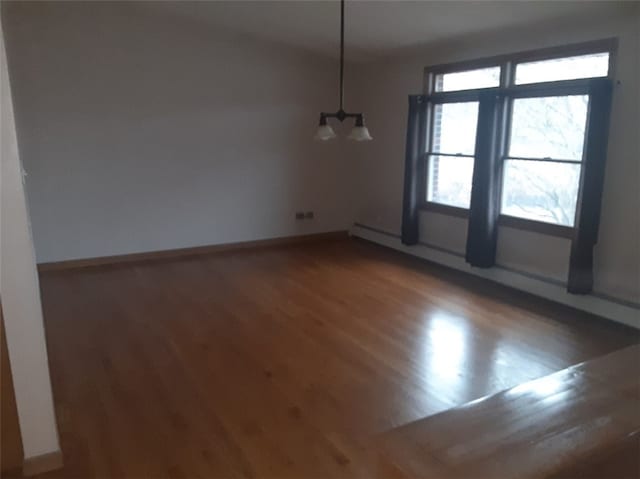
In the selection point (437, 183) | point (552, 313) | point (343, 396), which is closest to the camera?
point (343, 396)

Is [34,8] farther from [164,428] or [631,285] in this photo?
[631,285]

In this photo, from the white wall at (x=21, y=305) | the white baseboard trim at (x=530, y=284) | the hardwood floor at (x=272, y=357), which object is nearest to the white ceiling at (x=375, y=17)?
the white baseboard trim at (x=530, y=284)

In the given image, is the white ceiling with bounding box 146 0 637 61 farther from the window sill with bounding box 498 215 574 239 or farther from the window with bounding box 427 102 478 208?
the window sill with bounding box 498 215 574 239

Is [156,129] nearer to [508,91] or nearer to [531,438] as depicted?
[508,91]

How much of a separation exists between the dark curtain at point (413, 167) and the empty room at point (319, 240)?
26 mm

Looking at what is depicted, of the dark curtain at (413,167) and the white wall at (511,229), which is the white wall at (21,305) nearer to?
the white wall at (511,229)

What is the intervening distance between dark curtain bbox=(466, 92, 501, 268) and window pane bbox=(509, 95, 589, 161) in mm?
198

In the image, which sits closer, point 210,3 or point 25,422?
point 25,422

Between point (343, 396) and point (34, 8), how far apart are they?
4765 millimetres

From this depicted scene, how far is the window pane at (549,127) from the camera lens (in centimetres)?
432

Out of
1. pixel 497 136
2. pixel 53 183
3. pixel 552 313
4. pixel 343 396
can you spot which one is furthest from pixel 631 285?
pixel 53 183

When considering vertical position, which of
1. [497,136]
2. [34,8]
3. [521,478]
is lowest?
[521,478]

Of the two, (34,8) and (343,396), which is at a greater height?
(34,8)

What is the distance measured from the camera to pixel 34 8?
502 centimetres
